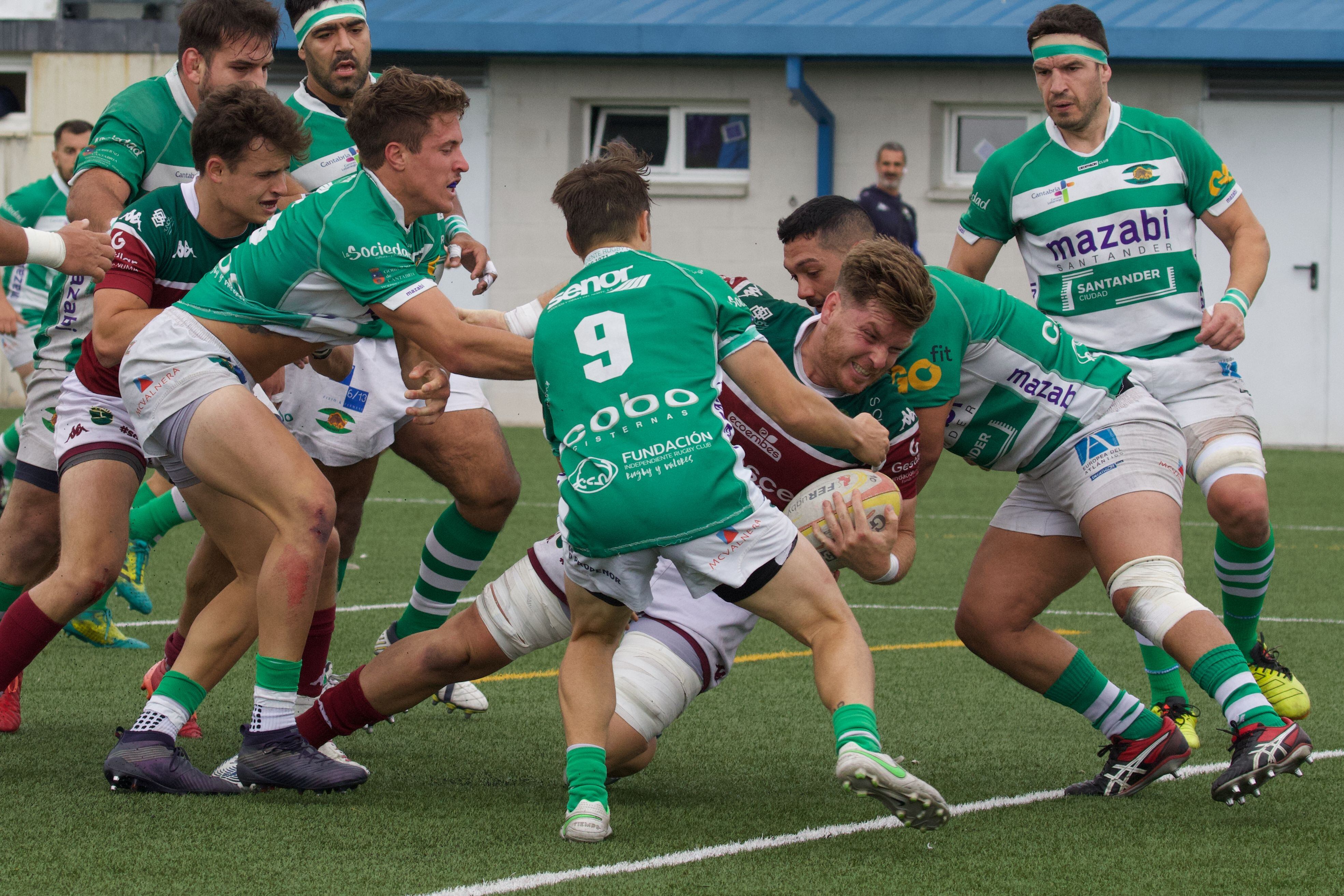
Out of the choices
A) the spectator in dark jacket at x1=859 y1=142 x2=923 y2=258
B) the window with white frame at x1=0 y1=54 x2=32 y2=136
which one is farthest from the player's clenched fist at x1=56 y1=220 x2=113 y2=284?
the window with white frame at x1=0 y1=54 x2=32 y2=136

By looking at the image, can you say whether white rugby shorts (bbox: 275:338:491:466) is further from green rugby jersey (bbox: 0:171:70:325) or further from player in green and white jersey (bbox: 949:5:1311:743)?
green rugby jersey (bbox: 0:171:70:325)

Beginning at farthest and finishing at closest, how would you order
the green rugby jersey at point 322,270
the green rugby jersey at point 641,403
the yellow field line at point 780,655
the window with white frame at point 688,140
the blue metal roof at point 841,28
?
the window with white frame at point 688,140 < the blue metal roof at point 841,28 < the yellow field line at point 780,655 < the green rugby jersey at point 322,270 < the green rugby jersey at point 641,403

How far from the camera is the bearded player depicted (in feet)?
14.3

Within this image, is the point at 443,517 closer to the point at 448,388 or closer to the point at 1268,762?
the point at 448,388

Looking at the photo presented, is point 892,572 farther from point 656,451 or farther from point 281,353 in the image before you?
point 281,353

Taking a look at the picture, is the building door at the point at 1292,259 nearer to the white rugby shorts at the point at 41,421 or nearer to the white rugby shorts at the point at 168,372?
the white rugby shorts at the point at 41,421

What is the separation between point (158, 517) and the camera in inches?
259

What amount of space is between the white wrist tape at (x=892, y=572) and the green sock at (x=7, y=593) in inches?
109

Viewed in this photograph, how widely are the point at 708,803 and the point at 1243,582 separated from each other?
6.96 ft

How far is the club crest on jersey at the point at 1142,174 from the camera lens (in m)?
5.21

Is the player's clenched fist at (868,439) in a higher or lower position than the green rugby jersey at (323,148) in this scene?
lower

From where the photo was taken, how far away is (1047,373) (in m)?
4.43

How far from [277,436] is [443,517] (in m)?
1.26

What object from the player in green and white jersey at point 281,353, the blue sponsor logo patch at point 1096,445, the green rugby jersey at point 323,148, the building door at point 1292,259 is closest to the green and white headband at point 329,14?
the green rugby jersey at point 323,148
